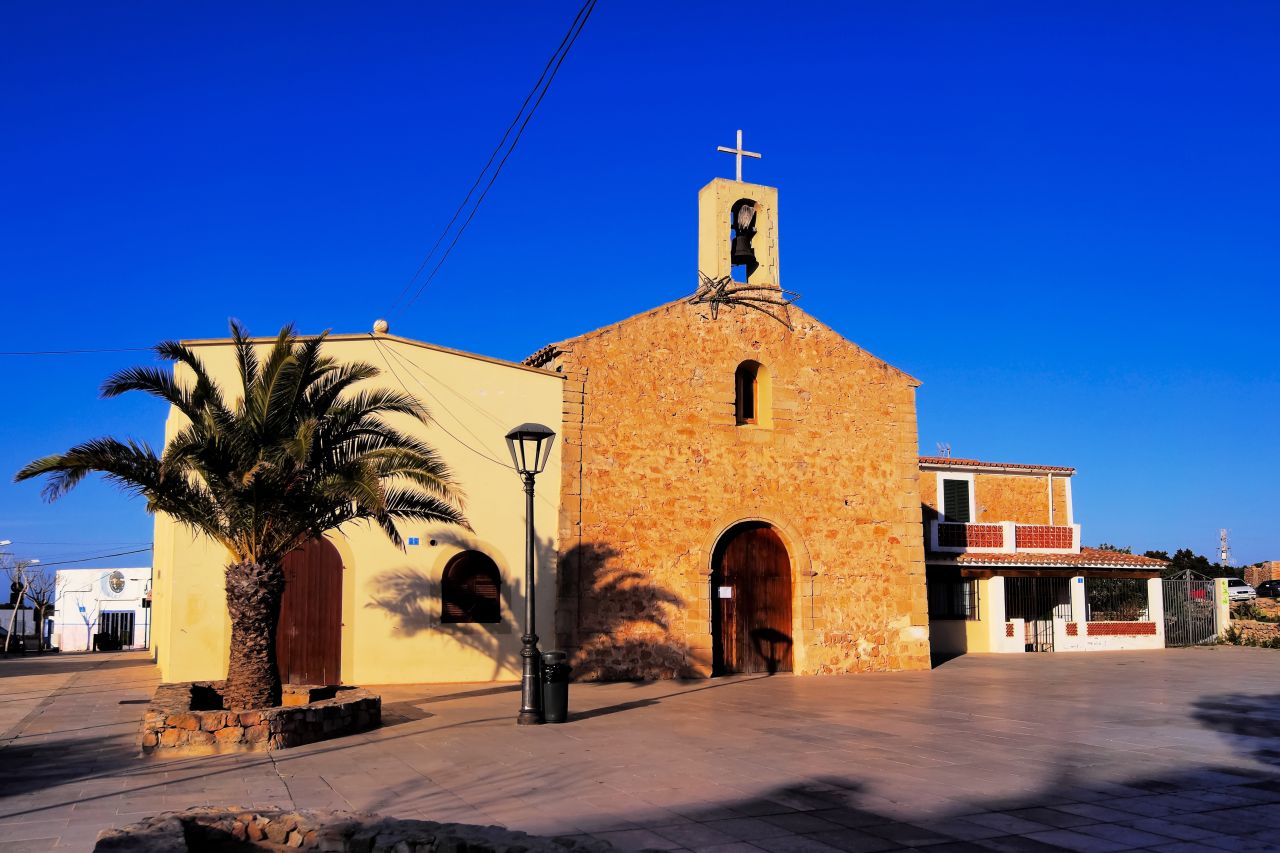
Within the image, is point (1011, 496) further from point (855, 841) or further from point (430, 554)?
point (855, 841)

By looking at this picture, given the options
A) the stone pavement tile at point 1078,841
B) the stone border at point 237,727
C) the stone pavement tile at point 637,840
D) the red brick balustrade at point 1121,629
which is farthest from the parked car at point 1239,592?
the stone pavement tile at point 637,840

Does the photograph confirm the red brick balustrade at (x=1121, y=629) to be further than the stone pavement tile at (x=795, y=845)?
Yes

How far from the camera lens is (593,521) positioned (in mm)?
18906

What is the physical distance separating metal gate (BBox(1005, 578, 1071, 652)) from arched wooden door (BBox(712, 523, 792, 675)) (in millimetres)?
10672

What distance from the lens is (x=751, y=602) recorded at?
20.3 m

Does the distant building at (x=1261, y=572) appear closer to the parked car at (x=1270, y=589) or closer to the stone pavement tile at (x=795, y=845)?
the parked car at (x=1270, y=589)

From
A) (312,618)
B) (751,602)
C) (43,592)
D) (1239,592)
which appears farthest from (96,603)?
(1239,592)

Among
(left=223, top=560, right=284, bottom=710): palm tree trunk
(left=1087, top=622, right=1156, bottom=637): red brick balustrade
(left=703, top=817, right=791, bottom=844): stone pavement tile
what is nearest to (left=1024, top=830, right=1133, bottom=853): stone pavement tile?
(left=703, top=817, right=791, bottom=844): stone pavement tile

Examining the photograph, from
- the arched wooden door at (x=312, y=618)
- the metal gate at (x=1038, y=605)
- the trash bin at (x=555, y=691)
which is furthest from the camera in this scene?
the metal gate at (x=1038, y=605)

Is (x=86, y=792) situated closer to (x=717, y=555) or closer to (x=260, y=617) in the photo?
(x=260, y=617)

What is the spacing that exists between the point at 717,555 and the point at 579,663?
3.48m

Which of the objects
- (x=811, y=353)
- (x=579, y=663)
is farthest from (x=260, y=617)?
(x=811, y=353)

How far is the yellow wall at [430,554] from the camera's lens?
16.4 meters

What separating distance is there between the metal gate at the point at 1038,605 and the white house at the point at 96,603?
35344mm
